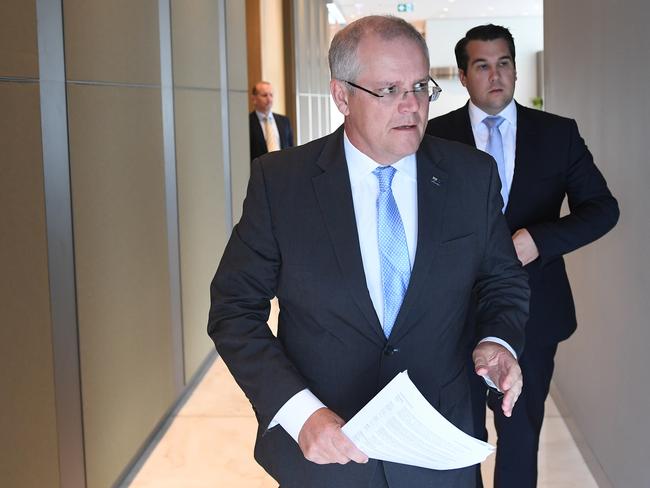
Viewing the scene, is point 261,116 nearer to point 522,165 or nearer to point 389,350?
point 522,165

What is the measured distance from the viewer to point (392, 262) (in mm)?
2152

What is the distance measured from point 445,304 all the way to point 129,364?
108 inches

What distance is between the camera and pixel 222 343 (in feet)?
6.99

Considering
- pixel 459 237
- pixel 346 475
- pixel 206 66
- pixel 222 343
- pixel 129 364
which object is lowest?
pixel 129 364

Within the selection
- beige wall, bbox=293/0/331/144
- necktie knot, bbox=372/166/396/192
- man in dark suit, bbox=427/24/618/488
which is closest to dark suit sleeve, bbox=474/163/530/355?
necktie knot, bbox=372/166/396/192

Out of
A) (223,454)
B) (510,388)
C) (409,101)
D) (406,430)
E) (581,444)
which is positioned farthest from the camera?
(223,454)

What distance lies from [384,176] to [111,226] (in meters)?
2.33

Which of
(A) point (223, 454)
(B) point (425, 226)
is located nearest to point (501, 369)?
(B) point (425, 226)

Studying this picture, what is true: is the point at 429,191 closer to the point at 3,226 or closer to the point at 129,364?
the point at 3,226

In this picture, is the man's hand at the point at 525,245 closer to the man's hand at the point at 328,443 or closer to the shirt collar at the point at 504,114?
the shirt collar at the point at 504,114

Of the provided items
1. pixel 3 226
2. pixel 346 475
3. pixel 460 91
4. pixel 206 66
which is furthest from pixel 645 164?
pixel 460 91

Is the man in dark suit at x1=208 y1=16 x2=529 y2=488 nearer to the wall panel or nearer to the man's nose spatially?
the man's nose

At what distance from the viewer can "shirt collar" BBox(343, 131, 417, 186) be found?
223cm

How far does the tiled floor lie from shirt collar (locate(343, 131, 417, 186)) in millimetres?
2540
